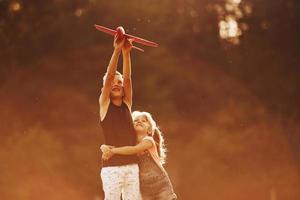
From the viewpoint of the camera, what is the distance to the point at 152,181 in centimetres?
557

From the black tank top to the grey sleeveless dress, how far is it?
0.34 m

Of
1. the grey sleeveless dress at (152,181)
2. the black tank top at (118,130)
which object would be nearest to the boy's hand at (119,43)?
the black tank top at (118,130)

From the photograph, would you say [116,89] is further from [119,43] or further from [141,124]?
[141,124]

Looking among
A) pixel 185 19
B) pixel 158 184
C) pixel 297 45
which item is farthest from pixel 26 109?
pixel 158 184

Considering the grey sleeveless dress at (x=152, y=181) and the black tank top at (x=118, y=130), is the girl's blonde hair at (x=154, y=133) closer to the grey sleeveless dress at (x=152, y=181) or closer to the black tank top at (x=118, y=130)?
the grey sleeveless dress at (x=152, y=181)

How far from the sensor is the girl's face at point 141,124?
18.6 ft

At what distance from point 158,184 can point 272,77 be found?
1111cm

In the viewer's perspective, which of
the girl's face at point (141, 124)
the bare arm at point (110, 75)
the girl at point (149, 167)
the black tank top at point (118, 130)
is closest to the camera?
the bare arm at point (110, 75)

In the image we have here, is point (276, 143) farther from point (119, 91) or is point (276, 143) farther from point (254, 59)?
point (119, 91)

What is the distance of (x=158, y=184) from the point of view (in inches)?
221

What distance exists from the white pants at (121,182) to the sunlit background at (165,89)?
1123 cm

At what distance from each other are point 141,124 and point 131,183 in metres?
0.68

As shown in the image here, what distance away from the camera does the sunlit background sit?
54.0 ft

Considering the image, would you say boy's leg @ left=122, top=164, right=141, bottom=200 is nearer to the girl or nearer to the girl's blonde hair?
the girl
